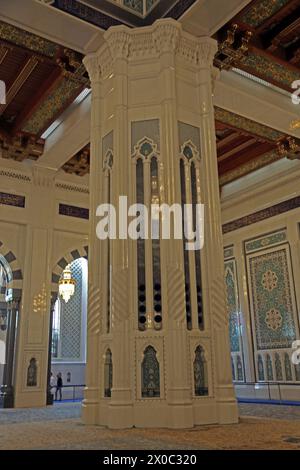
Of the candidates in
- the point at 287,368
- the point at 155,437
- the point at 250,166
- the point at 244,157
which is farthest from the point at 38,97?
the point at 287,368

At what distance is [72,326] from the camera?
11.3m

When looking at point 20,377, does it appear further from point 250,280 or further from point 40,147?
point 250,280

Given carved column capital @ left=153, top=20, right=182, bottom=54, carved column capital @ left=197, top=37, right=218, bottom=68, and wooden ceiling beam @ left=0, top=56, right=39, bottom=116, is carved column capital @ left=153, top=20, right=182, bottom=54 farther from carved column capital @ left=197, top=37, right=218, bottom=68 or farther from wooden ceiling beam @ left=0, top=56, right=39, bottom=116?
wooden ceiling beam @ left=0, top=56, right=39, bottom=116

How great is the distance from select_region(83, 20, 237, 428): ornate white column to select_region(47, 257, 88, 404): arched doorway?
6733 millimetres

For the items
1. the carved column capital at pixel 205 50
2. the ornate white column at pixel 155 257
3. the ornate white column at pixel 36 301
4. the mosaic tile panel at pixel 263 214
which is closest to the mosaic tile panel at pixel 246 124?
the mosaic tile panel at pixel 263 214

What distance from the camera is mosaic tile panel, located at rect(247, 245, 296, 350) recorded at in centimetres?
840

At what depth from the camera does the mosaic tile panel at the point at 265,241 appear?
8.77 m

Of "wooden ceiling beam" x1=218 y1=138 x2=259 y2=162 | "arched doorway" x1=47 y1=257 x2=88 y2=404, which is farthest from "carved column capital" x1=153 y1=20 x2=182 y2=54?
"arched doorway" x1=47 y1=257 x2=88 y2=404

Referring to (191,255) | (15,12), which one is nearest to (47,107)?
(15,12)

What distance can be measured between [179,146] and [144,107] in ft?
1.70

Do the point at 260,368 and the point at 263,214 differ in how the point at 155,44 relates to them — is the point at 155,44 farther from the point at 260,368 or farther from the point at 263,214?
the point at 260,368

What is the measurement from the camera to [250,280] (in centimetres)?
923

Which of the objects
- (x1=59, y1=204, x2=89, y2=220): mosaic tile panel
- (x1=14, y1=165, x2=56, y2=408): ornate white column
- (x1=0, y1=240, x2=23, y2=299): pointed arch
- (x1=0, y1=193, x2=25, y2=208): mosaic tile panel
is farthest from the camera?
(x1=59, y1=204, x2=89, y2=220): mosaic tile panel

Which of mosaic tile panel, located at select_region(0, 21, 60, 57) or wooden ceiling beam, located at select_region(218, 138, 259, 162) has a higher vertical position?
wooden ceiling beam, located at select_region(218, 138, 259, 162)
